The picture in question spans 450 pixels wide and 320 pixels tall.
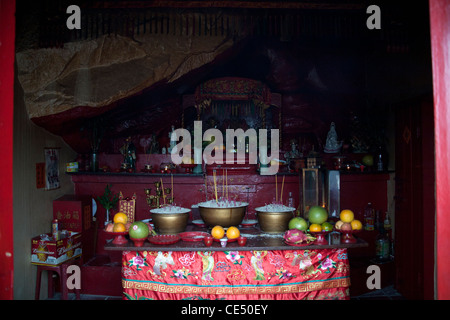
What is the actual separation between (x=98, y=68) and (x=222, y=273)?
299cm

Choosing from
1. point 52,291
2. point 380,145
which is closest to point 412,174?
point 380,145

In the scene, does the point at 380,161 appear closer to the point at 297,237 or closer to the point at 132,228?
the point at 297,237

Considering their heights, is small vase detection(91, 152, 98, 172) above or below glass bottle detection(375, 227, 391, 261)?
above

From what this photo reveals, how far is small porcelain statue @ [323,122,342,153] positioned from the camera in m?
6.04

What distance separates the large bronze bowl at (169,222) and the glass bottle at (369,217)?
3.23 m

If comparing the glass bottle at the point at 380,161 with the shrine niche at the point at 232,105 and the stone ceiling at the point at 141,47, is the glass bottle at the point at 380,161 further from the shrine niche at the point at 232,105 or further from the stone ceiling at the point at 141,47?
the shrine niche at the point at 232,105

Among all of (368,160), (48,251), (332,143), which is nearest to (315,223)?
(368,160)

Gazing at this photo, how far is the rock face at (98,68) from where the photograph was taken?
4.22 m

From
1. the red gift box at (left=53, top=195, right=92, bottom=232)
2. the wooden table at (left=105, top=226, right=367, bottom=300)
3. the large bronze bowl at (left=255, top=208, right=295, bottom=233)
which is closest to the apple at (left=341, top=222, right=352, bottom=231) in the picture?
the wooden table at (left=105, top=226, right=367, bottom=300)

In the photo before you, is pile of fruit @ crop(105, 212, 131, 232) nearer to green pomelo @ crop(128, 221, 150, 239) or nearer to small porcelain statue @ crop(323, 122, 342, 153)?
green pomelo @ crop(128, 221, 150, 239)

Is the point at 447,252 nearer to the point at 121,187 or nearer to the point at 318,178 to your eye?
the point at 318,178

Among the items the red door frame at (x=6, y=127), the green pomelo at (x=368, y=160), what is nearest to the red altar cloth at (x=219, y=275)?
the red door frame at (x=6, y=127)

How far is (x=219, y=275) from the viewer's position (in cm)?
313

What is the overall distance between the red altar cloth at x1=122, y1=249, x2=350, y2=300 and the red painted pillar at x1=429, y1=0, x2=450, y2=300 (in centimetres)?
146
